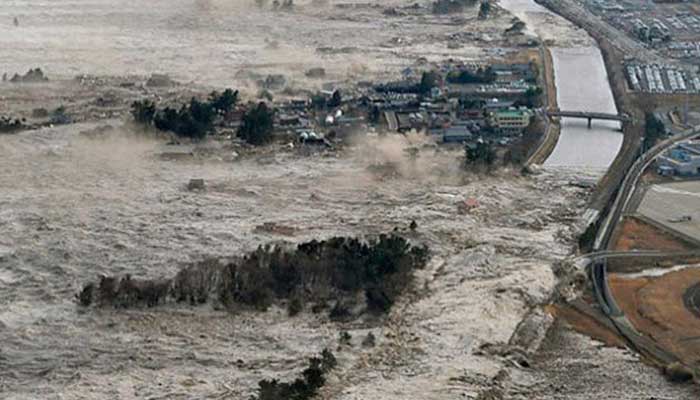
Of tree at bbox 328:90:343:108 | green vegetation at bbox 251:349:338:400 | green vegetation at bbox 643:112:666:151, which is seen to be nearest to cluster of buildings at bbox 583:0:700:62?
green vegetation at bbox 643:112:666:151

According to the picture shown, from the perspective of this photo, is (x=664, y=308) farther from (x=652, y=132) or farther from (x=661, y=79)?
(x=661, y=79)

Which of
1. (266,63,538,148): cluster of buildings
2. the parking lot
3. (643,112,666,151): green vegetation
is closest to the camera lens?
the parking lot

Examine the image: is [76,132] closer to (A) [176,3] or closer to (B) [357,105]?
(B) [357,105]

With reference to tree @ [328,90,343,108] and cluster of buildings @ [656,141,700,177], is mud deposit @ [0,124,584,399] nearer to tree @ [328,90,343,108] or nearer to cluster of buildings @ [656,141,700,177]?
cluster of buildings @ [656,141,700,177]

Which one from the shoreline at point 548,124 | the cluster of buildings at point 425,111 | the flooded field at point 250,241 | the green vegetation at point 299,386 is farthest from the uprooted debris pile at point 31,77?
the green vegetation at point 299,386

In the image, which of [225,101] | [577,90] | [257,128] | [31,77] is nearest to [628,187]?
[257,128]

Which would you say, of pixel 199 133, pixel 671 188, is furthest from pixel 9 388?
pixel 671 188
